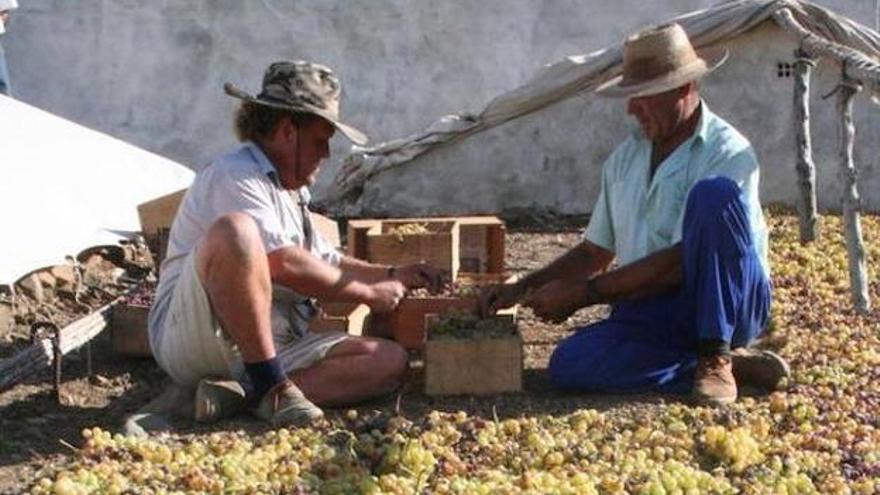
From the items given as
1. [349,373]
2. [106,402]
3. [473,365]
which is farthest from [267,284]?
[106,402]

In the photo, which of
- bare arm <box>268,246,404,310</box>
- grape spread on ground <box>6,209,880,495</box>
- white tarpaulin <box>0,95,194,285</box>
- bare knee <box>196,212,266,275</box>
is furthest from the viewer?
white tarpaulin <box>0,95,194,285</box>

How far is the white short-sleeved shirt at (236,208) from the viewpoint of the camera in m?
5.21

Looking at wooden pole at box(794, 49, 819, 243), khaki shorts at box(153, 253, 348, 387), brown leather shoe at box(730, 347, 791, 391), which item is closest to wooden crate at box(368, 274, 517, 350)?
khaki shorts at box(153, 253, 348, 387)

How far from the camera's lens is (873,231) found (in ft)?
34.4

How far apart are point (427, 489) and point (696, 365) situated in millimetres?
1492

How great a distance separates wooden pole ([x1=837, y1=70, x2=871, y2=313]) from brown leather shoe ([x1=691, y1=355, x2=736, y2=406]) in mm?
2213

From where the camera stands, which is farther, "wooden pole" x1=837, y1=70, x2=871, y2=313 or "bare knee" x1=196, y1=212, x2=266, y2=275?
"wooden pole" x1=837, y1=70, x2=871, y2=313

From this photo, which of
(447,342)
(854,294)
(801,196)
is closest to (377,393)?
(447,342)

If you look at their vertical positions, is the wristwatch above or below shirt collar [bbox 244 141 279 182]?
below

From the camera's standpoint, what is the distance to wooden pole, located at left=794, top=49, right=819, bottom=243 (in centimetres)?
966

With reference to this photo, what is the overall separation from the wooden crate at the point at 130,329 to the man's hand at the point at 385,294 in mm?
1413

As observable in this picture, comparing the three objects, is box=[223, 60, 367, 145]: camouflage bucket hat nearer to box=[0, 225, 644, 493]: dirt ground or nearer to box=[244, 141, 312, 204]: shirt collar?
box=[244, 141, 312, 204]: shirt collar

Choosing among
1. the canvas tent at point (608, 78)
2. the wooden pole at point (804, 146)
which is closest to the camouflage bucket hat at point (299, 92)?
the canvas tent at point (608, 78)

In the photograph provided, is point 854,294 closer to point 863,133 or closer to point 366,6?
point 863,133
